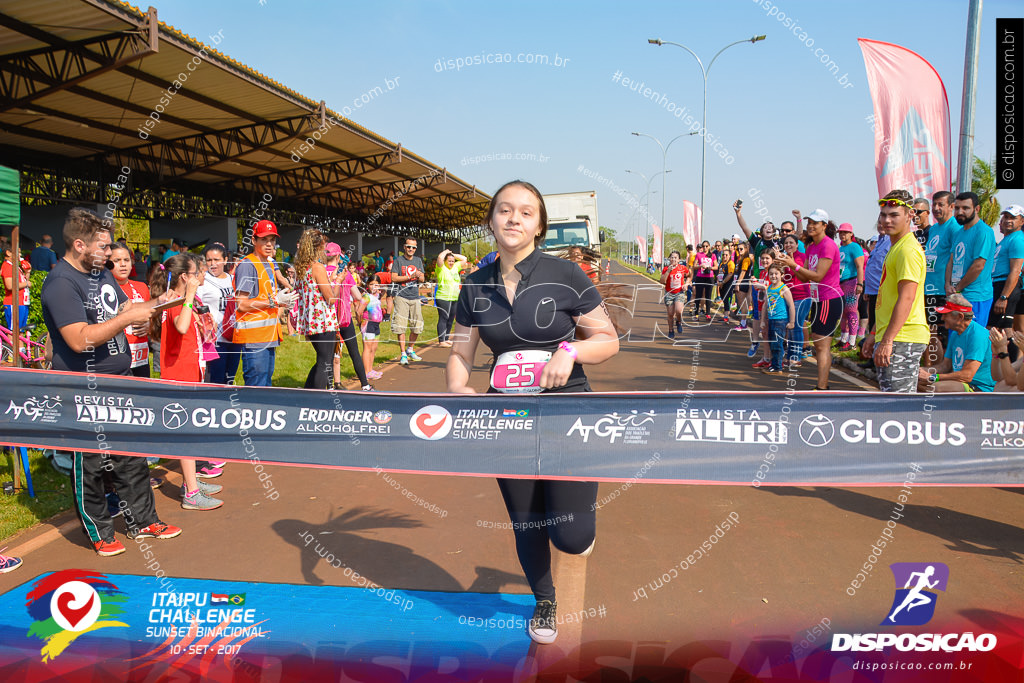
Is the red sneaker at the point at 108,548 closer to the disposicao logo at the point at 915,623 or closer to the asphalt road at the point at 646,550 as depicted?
the asphalt road at the point at 646,550

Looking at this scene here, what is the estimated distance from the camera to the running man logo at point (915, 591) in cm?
297

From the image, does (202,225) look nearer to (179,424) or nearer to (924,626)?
(179,424)

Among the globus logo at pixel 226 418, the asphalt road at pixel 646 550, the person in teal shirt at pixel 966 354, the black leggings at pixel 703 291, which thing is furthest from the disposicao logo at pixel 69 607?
the black leggings at pixel 703 291

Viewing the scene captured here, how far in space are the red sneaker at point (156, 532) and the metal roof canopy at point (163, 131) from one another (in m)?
8.80

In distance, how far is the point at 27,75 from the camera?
11688 mm

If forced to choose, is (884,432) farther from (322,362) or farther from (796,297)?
(796,297)

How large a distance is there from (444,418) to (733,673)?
1602 mm

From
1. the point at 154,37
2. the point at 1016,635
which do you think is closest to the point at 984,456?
the point at 1016,635

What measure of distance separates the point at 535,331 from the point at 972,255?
5.87 meters

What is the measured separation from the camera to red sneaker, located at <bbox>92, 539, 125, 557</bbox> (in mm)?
3782

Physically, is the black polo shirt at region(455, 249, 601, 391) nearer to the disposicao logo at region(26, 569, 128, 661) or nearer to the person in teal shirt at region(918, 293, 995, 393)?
the disposicao logo at region(26, 569, 128, 661)

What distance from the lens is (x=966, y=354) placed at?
17.8 ft

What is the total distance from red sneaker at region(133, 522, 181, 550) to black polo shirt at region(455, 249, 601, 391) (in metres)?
2.72

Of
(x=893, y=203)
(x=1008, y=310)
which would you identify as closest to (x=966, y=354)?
(x=893, y=203)
